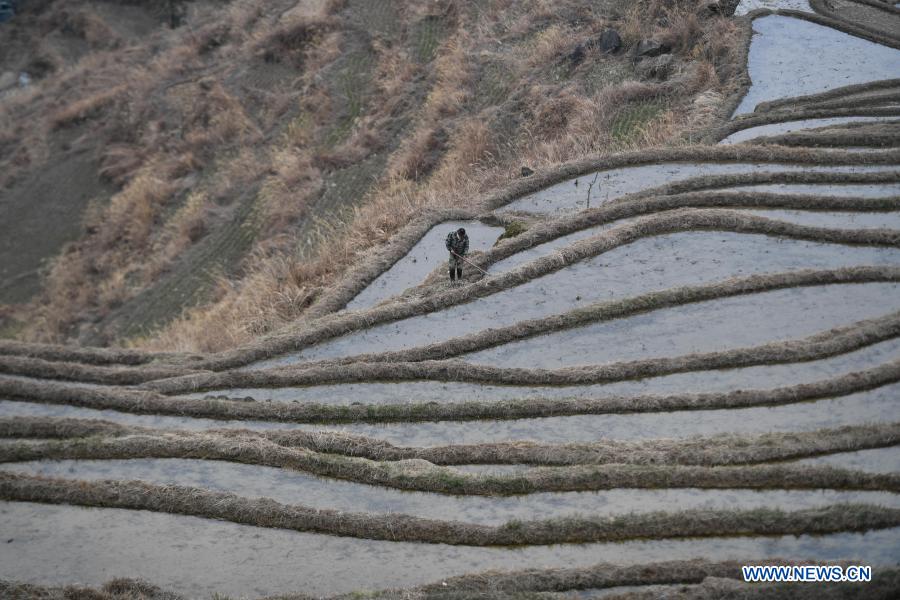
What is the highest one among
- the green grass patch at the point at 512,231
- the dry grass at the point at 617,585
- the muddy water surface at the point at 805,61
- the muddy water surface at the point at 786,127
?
the muddy water surface at the point at 805,61

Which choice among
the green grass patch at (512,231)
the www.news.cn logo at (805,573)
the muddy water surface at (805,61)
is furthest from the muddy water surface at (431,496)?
the muddy water surface at (805,61)

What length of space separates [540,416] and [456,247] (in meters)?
4.02

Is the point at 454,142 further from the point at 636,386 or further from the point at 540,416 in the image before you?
the point at 540,416

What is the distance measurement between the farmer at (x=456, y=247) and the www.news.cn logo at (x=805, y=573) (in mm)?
7622

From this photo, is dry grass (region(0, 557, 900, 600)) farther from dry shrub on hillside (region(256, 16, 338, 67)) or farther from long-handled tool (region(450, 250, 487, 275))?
dry shrub on hillside (region(256, 16, 338, 67))

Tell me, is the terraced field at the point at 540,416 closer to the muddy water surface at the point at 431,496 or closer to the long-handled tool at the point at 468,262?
the muddy water surface at the point at 431,496

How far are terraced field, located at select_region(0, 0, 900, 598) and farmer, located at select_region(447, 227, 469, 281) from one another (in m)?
0.42

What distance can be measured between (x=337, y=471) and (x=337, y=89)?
71.3 feet

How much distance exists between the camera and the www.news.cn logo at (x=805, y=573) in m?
8.42

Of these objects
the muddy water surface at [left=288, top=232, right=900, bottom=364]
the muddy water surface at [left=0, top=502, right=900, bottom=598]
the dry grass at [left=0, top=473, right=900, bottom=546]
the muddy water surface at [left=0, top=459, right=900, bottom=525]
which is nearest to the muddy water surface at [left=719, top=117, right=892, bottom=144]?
the muddy water surface at [left=288, top=232, right=900, bottom=364]

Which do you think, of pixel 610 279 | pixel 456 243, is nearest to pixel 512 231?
pixel 456 243

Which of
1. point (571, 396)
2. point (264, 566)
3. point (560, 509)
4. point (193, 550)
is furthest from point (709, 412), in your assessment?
point (193, 550)

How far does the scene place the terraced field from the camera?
9.60 meters

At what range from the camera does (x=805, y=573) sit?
8.55 metres
